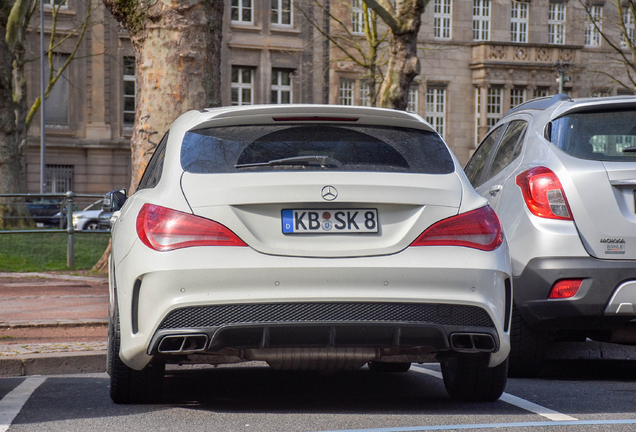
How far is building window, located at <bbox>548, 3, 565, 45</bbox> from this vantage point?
50.4m

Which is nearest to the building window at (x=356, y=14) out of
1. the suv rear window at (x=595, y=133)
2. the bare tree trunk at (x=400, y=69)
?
the bare tree trunk at (x=400, y=69)

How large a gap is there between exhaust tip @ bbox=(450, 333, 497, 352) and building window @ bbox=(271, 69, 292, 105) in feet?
134

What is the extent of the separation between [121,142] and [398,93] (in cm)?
2453

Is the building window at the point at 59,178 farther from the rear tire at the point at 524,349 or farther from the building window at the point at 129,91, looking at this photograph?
the rear tire at the point at 524,349

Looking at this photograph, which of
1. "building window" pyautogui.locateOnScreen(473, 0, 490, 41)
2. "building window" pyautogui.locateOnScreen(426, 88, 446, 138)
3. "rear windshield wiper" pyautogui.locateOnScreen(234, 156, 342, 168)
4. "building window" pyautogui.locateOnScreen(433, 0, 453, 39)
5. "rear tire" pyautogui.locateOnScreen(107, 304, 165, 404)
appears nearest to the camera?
"rear windshield wiper" pyautogui.locateOnScreen(234, 156, 342, 168)

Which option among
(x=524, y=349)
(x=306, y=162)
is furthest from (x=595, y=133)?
(x=306, y=162)

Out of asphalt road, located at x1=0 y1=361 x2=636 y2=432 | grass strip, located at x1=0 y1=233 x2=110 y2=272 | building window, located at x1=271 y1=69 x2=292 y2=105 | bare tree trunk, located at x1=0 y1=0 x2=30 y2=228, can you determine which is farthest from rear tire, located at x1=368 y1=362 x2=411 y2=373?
building window, located at x1=271 y1=69 x2=292 y2=105

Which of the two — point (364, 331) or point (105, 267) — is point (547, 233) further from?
point (105, 267)

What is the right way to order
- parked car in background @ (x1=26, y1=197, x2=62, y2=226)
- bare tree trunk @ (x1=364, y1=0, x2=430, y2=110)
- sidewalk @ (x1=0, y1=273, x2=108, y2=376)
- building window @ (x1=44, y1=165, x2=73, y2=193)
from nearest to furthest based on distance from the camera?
sidewalk @ (x1=0, y1=273, x2=108, y2=376) < parked car in background @ (x1=26, y1=197, x2=62, y2=226) < bare tree trunk @ (x1=364, y1=0, x2=430, y2=110) < building window @ (x1=44, y1=165, x2=73, y2=193)

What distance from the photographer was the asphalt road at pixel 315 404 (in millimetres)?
4672

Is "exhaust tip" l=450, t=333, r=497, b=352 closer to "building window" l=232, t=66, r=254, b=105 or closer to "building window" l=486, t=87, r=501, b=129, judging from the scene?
"building window" l=232, t=66, r=254, b=105

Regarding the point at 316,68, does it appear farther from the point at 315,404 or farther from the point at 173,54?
the point at 315,404

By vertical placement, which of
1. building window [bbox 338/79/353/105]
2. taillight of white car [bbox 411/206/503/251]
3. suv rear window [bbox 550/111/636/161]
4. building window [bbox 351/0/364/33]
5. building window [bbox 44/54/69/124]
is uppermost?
building window [bbox 351/0/364/33]

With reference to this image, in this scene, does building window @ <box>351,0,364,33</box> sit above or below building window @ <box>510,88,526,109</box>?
above
